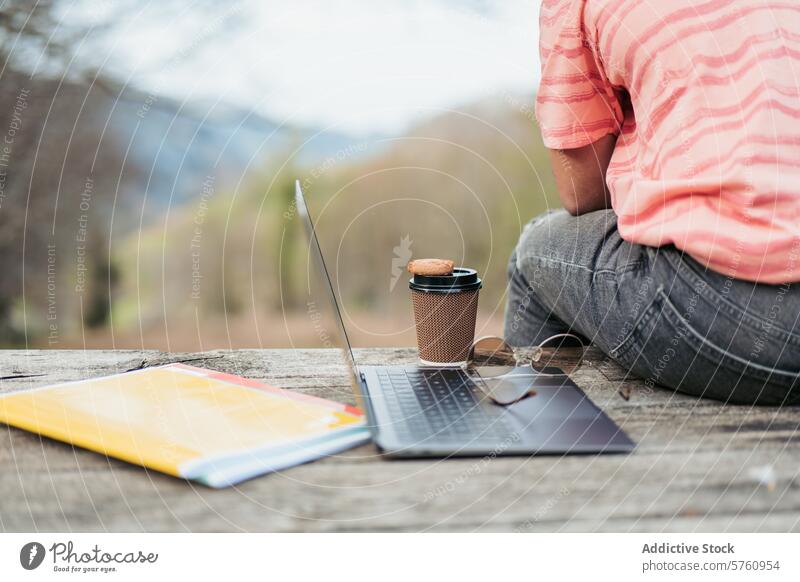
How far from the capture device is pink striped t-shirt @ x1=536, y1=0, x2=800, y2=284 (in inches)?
31.5

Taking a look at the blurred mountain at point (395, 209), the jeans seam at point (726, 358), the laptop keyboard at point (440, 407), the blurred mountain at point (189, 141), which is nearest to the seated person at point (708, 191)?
the jeans seam at point (726, 358)

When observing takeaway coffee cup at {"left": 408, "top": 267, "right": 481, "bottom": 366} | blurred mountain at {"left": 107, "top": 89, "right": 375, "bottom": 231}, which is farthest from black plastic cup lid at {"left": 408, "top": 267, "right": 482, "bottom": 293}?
blurred mountain at {"left": 107, "top": 89, "right": 375, "bottom": 231}

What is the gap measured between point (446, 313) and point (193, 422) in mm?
359

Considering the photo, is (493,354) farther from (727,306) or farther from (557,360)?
(727,306)

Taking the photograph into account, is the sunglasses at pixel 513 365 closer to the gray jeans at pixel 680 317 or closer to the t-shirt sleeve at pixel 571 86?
the gray jeans at pixel 680 317

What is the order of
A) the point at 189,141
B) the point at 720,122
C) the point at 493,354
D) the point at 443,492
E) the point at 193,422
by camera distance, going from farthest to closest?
the point at 189,141
the point at 493,354
the point at 720,122
the point at 193,422
the point at 443,492

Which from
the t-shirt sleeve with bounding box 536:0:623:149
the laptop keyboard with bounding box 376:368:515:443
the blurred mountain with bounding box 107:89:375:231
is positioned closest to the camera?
the laptop keyboard with bounding box 376:368:515:443

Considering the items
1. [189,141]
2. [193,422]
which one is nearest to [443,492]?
[193,422]

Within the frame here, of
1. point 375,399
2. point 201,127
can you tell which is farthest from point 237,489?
point 201,127

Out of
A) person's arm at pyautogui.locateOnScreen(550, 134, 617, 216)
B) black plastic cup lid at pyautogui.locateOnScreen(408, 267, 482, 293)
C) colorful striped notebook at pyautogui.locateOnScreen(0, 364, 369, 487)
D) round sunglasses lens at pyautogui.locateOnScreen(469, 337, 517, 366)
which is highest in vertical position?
person's arm at pyautogui.locateOnScreen(550, 134, 617, 216)

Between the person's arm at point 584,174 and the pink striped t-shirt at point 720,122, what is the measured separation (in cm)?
13

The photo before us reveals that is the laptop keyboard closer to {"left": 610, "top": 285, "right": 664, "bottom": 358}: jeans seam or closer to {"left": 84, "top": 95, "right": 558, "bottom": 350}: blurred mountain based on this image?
{"left": 610, "top": 285, "right": 664, "bottom": 358}: jeans seam

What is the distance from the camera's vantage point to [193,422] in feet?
2.31

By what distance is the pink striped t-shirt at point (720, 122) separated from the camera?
80 centimetres
